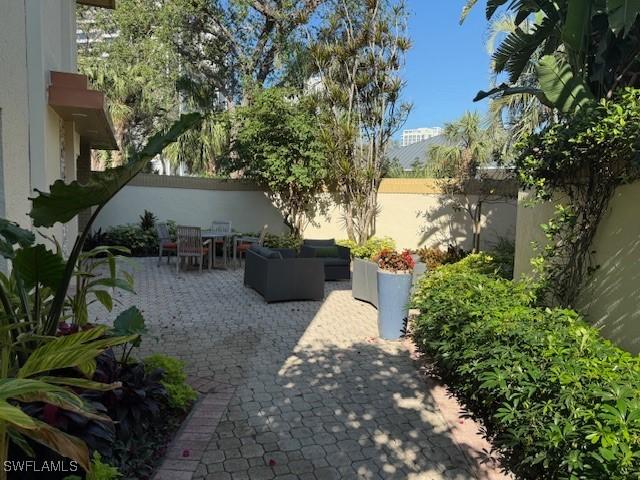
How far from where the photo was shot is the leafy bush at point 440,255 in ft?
38.3

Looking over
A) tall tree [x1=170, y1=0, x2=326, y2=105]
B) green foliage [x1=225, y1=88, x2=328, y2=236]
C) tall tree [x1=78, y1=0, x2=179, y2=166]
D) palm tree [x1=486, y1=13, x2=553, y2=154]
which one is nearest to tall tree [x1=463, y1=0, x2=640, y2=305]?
palm tree [x1=486, y1=13, x2=553, y2=154]

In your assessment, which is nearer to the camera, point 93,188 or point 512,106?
point 93,188

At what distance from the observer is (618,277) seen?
13.2 ft

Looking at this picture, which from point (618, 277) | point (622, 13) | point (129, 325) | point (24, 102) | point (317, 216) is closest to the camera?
point (129, 325)

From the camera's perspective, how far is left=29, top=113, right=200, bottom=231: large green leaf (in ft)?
7.14

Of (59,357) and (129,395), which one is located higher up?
(59,357)

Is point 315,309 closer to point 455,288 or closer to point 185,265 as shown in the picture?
point 455,288

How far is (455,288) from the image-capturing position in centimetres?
502

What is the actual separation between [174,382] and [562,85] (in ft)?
15.4

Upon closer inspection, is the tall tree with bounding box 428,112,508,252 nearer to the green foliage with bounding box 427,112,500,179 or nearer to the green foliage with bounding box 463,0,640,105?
the green foliage with bounding box 427,112,500,179

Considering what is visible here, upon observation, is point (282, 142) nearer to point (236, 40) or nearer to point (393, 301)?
point (236, 40)

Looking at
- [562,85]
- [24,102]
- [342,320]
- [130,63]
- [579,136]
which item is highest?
[130,63]

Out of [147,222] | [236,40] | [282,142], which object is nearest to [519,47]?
[282,142]

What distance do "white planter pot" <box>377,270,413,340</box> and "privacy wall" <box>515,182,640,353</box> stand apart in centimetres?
191
